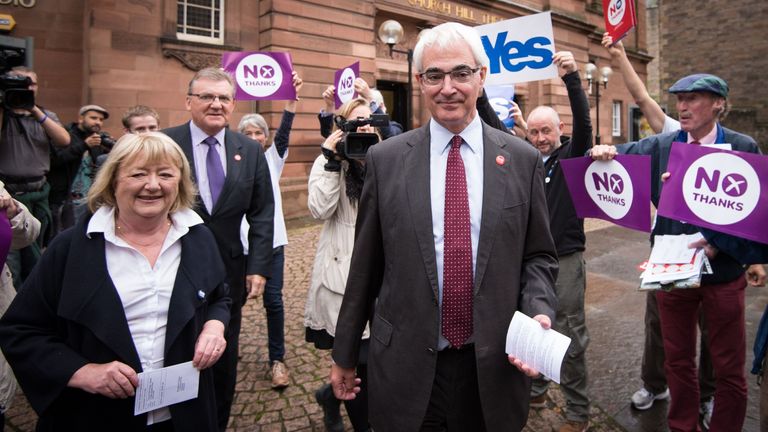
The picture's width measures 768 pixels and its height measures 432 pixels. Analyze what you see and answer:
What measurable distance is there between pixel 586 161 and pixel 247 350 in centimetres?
336

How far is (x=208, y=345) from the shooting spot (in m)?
1.95

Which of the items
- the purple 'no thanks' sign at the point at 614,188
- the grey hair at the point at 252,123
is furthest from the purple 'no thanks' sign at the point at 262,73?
the purple 'no thanks' sign at the point at 614,188

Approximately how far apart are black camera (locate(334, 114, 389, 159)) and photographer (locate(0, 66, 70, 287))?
2.97 metres

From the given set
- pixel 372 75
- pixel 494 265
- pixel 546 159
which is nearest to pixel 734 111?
pixel 372 75

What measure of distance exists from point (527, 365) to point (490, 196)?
2.02 feet

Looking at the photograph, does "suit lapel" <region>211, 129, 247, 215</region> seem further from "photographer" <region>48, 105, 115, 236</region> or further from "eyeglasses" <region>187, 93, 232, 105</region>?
Result: "photographer" <region>48, 105, 115, 236</region>

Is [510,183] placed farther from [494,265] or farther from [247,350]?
[247,350]

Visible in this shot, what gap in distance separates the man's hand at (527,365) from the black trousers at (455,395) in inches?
8.0

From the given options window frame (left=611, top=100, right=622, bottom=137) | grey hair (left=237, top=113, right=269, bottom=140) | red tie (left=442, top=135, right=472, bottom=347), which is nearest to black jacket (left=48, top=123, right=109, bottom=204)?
grey hair (left=237, top=113, right=269, bottom=140)

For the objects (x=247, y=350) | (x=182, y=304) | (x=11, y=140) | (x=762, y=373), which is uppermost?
(x=11, y=140)

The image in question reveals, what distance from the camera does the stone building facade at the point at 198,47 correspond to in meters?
10.0

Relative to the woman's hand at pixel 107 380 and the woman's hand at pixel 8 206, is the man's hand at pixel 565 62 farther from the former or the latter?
the woman's hand at pixel 8 206

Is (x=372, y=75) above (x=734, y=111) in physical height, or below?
below

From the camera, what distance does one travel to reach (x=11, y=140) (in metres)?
4.32
